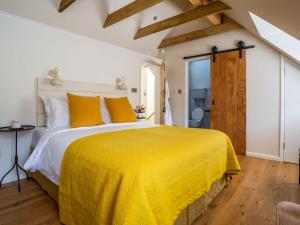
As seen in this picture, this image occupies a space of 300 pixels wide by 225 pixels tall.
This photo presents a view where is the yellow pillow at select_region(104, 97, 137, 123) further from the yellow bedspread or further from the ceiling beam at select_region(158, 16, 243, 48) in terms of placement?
the ceiling beam at select_region(158, 16, 243, 48)

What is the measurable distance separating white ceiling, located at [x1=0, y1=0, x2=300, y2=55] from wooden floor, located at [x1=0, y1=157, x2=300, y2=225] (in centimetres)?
177

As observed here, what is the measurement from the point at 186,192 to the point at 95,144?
815 millimetres

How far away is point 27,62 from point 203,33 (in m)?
3.28

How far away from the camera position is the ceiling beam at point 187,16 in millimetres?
2689

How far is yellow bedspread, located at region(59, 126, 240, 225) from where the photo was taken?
3.27 feet

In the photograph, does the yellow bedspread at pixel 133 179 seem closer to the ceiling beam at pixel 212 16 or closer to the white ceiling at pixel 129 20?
the white ceiling at pixel 129 20

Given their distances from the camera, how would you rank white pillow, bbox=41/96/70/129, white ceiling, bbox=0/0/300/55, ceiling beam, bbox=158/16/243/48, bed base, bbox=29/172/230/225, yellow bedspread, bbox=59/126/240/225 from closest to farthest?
yellow bedspread, bbox=59/126/240/225 < bed base, bbox=29/172/230/225 < white ceiling, bbox=0/0/300/55 < white pillow, bbox=41/96/70/129 < ceiling beam, bbox=158/16/243/48

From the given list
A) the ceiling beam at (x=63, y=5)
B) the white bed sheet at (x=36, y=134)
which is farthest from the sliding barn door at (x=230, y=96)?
the white bed sheet at (x=36, y=134)

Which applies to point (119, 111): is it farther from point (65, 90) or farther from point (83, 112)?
point (65, 90)

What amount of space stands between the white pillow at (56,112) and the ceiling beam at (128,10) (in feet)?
5.27

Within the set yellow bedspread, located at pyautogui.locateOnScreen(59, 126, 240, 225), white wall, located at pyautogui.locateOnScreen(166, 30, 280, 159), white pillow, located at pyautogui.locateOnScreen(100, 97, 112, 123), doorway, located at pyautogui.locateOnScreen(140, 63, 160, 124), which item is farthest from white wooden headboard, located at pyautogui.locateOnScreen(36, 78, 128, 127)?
white wall, located at pyautogui.locateOnScreen(166, 30, 280, 159)

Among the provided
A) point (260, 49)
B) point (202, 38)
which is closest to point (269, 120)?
point (260, 49)

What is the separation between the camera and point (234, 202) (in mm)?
1850

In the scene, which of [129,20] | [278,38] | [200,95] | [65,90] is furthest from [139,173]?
[200,95]
